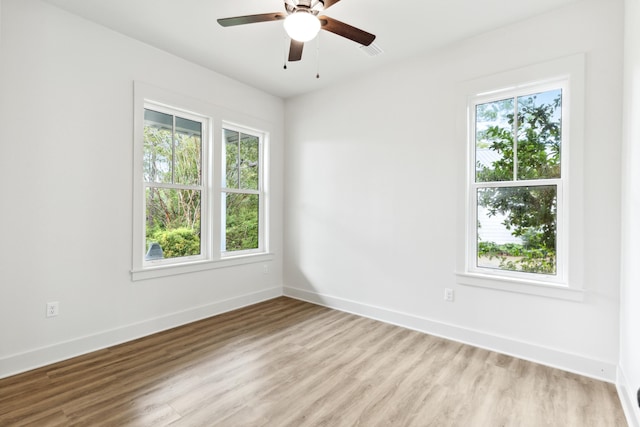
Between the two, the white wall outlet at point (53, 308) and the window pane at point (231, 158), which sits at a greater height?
the window pane at point (231, 158)

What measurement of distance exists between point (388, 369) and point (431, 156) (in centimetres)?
209

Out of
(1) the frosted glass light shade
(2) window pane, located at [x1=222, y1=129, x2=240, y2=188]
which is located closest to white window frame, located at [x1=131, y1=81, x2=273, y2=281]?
(2) window pane, located at [x1=222, y1=129, x2=240, y2=188]

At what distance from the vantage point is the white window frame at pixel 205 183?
317 cm

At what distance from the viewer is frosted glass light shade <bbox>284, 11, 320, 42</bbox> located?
195cm

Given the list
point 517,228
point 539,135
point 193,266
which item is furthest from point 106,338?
point 539,135

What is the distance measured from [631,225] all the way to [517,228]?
892mm

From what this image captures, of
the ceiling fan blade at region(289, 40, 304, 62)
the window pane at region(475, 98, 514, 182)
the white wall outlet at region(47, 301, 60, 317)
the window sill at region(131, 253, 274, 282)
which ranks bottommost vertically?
the white wall outlet at region(47, 301, 60, 317)

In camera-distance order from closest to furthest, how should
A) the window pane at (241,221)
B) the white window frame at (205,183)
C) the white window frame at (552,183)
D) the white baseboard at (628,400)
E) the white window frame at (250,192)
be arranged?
the white baseboard at (628,400)
the white window frame at (552,183)
the white window frame at (205,183)
the white window frame at (250,192)
the window pane at (241,221)

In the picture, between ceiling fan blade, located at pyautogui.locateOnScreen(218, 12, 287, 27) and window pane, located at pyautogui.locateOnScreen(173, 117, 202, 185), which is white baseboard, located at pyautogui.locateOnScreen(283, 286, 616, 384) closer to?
window pane, located at pyautogui.locateOnScreen(173, 117, 202, 185)

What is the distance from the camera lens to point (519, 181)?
2.85 meters

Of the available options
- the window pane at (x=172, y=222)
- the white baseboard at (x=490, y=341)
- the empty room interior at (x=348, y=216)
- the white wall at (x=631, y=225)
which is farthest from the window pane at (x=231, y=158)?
the white wall at (x=631, y=225)

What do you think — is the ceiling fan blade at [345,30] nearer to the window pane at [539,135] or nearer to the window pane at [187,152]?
the window pane at [539,135]

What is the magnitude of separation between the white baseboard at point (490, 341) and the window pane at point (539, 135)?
148 cm

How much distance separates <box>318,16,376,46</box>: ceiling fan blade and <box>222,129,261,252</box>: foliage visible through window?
2311mm
